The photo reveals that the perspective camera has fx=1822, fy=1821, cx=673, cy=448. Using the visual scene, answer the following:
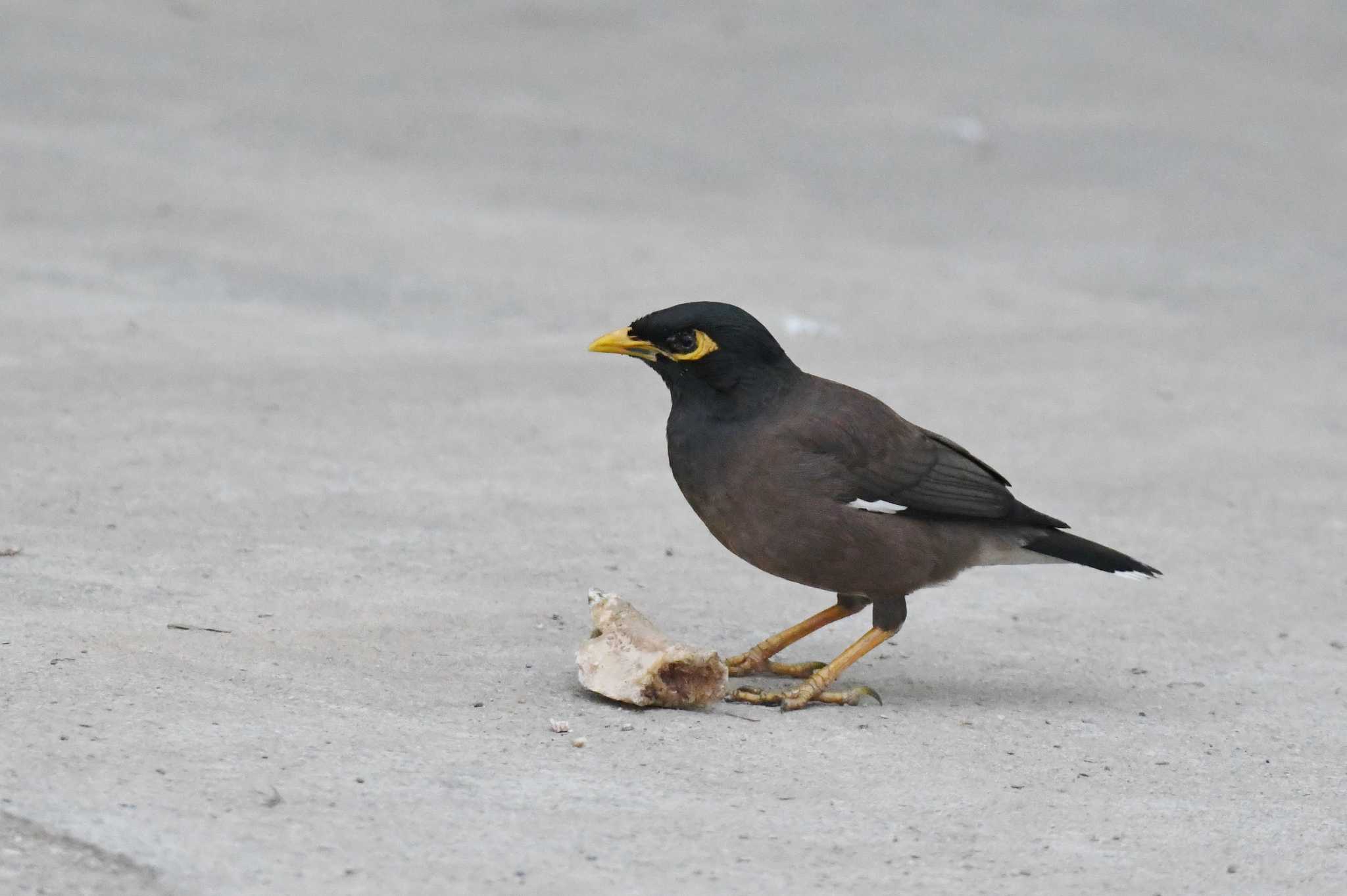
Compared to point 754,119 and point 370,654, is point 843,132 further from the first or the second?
point 370,654

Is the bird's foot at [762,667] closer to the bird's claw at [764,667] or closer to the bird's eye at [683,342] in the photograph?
the bird's claw at [764,667]

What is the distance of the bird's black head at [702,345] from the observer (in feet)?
16.3

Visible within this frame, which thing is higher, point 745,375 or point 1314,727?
point 745,375

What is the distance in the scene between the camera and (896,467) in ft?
16.6

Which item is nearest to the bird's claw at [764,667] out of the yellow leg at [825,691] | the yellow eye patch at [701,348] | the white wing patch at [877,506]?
the yellow leg at [825,691]

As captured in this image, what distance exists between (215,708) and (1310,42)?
42.2ft

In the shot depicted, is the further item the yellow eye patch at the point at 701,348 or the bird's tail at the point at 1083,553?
the bird's tail at the point at 1083,553

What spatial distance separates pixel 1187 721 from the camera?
4938 mm

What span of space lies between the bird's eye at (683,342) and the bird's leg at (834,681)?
0.90 m

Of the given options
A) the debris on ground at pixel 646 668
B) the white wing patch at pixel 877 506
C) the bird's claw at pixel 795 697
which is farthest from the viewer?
the white wing patch at pixel 877 506

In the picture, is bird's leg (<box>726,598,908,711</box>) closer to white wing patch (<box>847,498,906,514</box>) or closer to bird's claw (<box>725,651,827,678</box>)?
bird's claw (<box>725,651,827,678</box>)

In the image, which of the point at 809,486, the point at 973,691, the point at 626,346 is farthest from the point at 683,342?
the point at 973,691

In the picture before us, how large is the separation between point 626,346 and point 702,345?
0.21 metres

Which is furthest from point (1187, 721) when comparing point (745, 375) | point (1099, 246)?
point (1099, 246)
